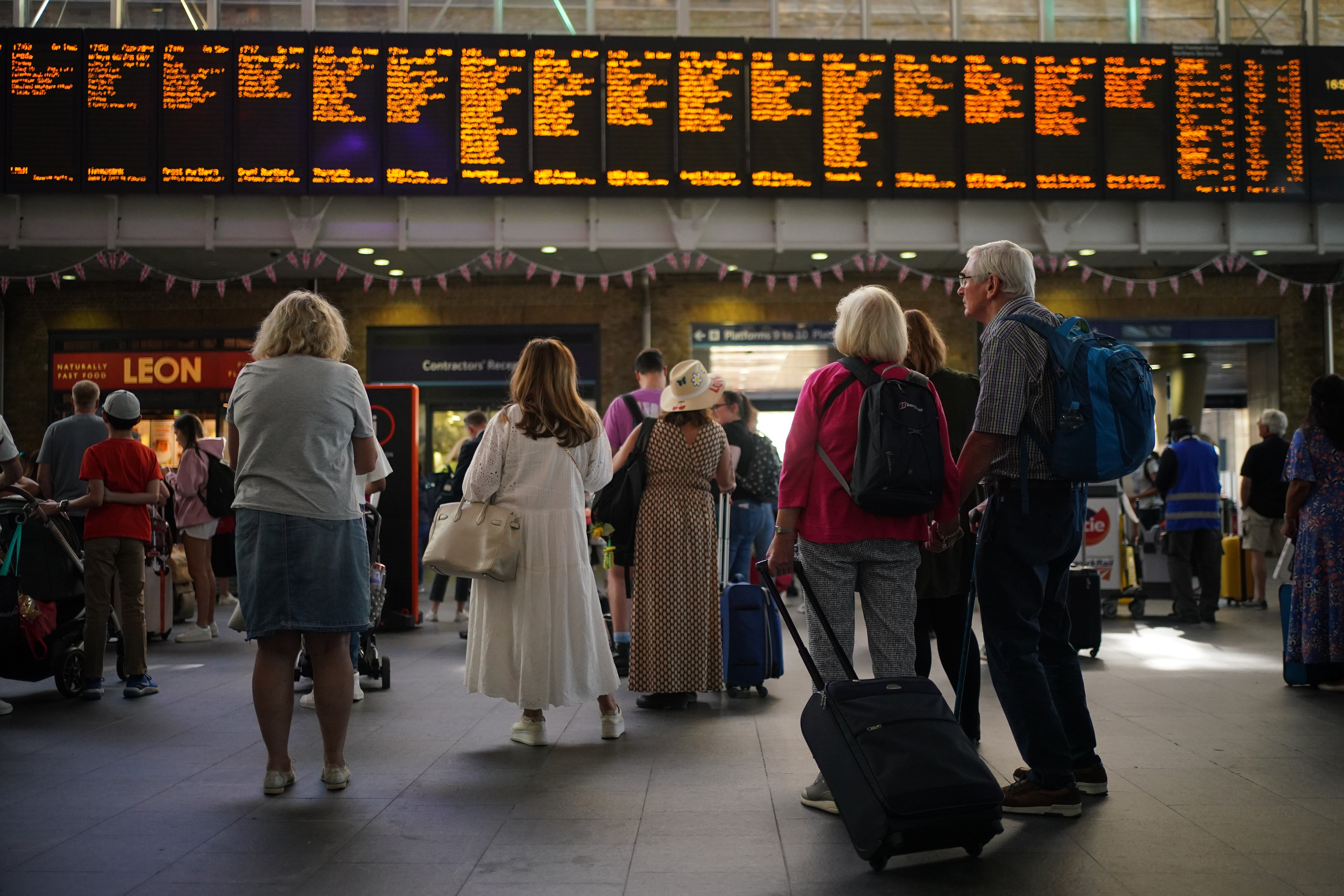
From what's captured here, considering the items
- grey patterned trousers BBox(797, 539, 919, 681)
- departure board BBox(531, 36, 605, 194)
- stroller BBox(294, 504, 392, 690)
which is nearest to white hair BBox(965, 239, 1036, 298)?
grey patterned trousers BBox(797, 539, 919, 681)

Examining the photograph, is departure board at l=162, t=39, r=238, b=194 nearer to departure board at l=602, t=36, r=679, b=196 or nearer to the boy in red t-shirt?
departure board at l=602, t=36, r=679, b=196

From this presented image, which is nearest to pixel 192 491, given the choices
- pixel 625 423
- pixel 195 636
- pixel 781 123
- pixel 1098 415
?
pixel 195 636

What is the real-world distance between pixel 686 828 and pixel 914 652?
97cm

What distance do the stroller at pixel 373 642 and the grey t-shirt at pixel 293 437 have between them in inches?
74.1

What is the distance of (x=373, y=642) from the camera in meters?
6.47

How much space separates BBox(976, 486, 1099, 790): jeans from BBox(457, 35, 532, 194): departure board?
32.5 feet

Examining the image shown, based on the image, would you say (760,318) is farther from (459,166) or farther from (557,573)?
(557,573)

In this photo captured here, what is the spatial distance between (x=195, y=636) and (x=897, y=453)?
693 cm

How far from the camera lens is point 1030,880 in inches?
120

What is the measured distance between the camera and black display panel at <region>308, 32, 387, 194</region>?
41.2 feet

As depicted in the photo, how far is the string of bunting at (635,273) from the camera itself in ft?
46.6

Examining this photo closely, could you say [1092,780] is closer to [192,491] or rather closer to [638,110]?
[192,491]

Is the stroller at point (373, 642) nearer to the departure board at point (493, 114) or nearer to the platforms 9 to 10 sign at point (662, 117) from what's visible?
the departure board at point (493, 114)

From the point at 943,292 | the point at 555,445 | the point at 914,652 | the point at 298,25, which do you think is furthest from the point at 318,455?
the point at 943,292
